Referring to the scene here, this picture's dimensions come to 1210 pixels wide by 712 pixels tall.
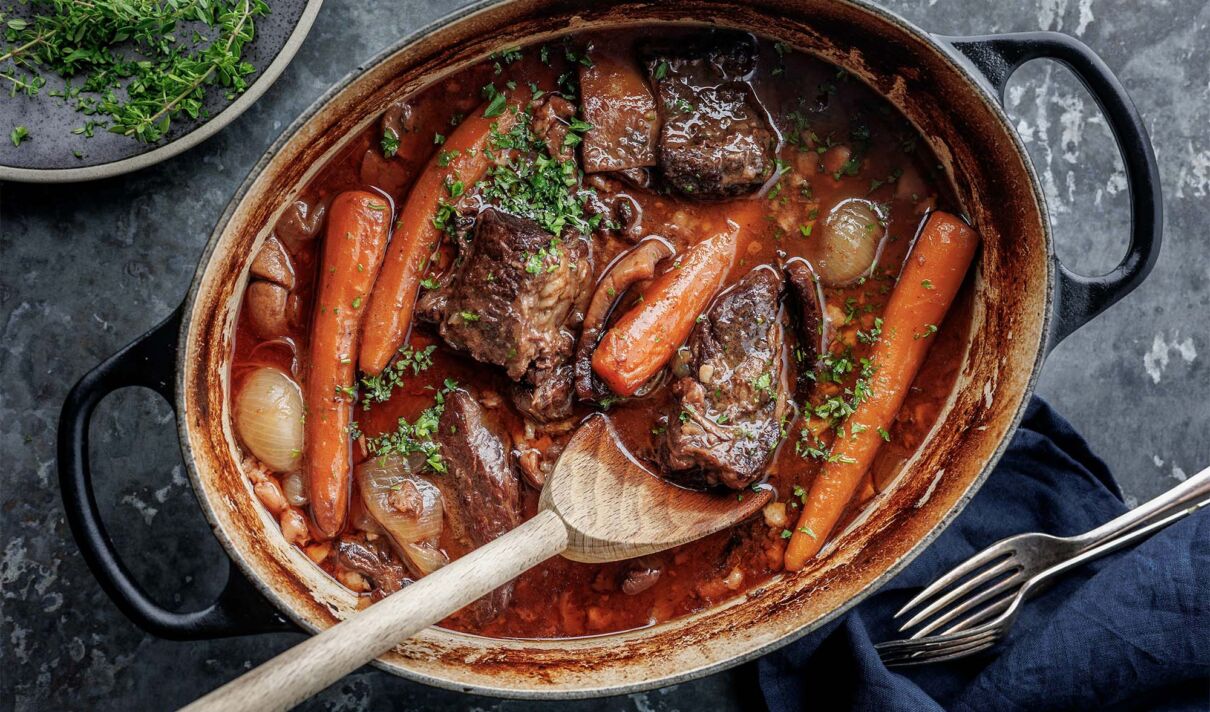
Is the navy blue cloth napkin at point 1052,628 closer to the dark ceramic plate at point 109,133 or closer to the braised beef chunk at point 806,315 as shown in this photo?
the braised beef chunk at point 806,315

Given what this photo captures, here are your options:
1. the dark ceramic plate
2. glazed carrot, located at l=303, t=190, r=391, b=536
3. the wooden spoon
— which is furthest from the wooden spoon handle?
the dark ceramic plate

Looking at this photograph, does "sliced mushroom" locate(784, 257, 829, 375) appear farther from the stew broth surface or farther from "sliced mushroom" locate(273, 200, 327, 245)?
"sliced mushroom" locate(273, 200, 327, 245)

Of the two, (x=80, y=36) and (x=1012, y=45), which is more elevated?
(x=1012, y=45)

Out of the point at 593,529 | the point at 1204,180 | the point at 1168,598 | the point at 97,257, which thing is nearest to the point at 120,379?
the point at 97,257

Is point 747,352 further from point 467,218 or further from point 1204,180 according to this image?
point 1204,180

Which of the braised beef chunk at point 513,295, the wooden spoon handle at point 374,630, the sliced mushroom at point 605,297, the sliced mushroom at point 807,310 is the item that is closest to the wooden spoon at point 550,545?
the wooden spoon handle at point 374,630

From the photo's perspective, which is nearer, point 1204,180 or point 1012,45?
point 1012,45
